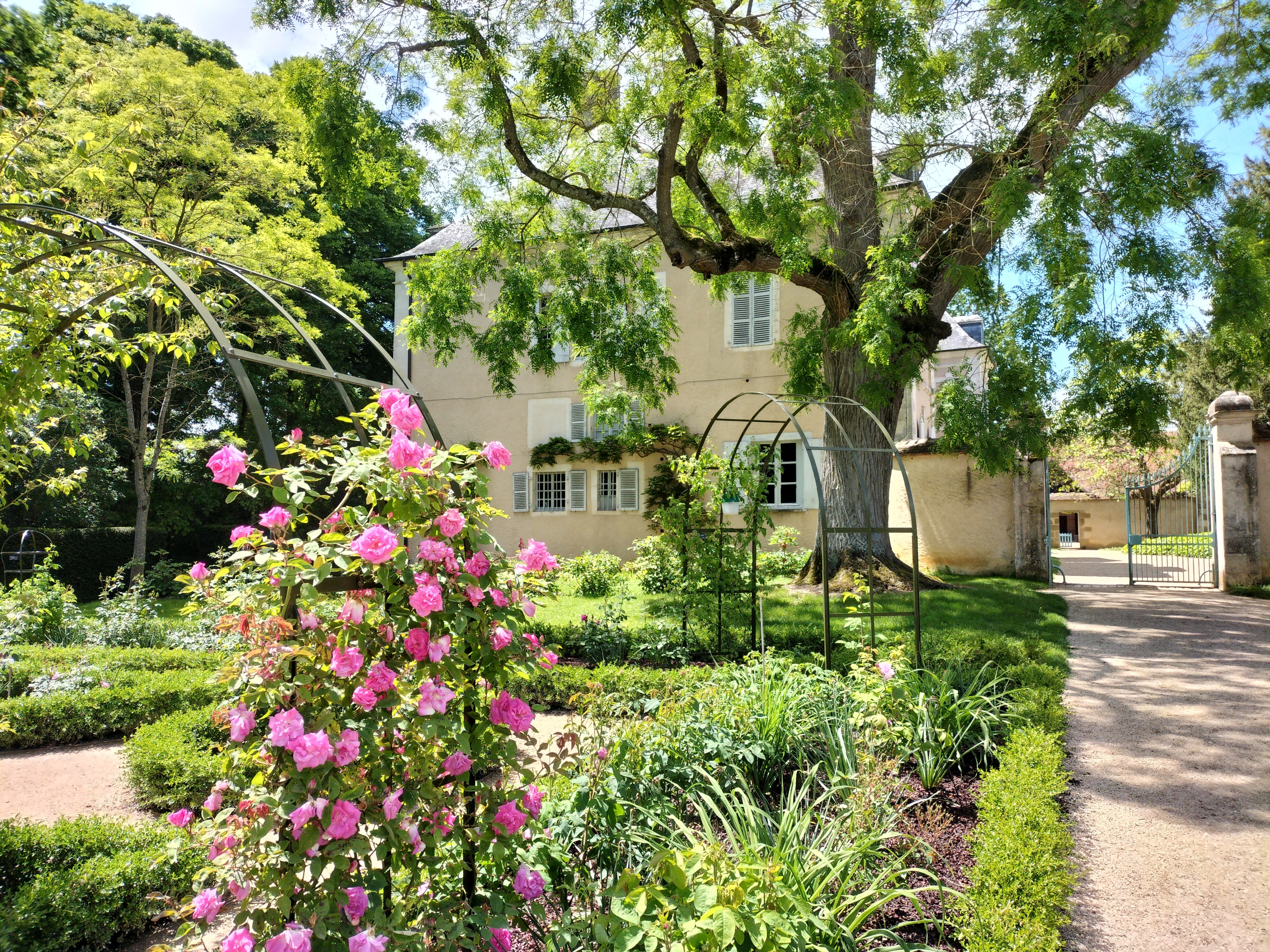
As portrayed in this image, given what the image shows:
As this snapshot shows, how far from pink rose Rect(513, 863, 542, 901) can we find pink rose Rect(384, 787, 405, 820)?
1.31ft

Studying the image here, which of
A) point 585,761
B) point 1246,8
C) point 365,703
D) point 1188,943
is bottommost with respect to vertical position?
point 1188,943

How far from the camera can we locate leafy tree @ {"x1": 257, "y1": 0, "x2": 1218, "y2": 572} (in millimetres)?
7270

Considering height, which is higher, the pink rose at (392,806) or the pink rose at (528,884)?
the pink rose at (392,806)

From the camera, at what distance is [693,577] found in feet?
21.9

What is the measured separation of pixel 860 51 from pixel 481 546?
951 centimetres

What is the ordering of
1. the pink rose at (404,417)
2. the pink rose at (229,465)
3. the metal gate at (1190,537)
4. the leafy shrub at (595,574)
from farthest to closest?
the metal gate at (1190,537), the leafy shrub at (595,574), the pink rose at (404,417), the pink rose at (229,465)

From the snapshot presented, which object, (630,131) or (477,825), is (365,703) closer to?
(477,825)

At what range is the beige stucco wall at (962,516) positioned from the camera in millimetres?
12086

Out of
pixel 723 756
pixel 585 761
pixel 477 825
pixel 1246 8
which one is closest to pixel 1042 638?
pixel 723 756

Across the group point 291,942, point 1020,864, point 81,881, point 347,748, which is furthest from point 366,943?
point 1020,864

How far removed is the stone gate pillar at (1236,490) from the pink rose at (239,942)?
41.0 feet

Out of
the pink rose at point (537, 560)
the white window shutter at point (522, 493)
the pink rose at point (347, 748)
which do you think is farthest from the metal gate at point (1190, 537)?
the pink rose at point (347, 748)

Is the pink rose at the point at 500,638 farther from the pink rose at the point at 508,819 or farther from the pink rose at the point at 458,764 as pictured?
the pink rose at the point at 508,819

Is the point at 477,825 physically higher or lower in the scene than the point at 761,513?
lower
